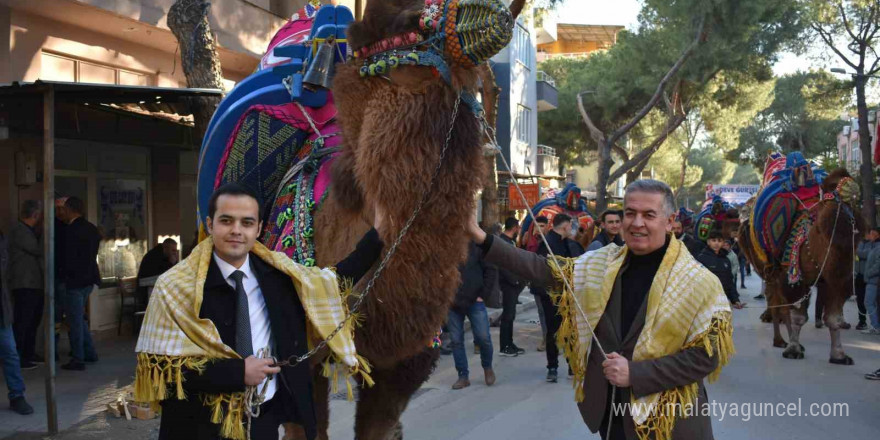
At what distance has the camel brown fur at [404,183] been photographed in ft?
11.2

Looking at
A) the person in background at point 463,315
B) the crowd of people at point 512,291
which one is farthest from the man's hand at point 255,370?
the person in background at point 463,315

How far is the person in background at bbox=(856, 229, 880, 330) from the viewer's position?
12.7m

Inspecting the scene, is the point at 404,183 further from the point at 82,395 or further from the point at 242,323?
the point at 82,395

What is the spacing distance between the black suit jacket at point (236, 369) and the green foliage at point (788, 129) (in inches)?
1709

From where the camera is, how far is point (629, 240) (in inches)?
127

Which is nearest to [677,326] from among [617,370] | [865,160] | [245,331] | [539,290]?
[617,370]

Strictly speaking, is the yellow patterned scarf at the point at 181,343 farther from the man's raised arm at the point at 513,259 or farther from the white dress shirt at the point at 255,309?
the man's raised arm at the point at 513,259

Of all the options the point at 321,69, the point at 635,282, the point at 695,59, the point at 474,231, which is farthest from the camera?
the point at 695,59

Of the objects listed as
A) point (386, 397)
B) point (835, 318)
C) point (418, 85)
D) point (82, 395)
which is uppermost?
point (418, 85)

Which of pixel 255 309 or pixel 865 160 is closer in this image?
pixel 255 309

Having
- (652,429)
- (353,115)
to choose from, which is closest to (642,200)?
(652,429)

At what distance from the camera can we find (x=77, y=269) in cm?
868

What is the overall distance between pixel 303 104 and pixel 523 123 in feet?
91.0

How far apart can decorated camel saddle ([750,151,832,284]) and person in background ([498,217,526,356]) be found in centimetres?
331
